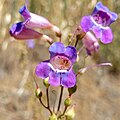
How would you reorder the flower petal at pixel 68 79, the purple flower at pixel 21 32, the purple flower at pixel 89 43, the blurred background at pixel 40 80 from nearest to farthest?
1. the flower petal at pixel 68 79
2. the purple flower at pixel 21 32
3. the purple flower at pixel 89 43
4. the blurred background at pixel 40 80

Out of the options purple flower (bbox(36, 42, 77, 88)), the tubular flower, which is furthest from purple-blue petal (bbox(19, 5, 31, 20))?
purple flower (bbox(36, 42, 77, 88))

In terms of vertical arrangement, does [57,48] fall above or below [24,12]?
below

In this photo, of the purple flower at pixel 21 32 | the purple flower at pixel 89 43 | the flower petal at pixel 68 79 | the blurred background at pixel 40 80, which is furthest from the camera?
the blurred background at pixel 40 80

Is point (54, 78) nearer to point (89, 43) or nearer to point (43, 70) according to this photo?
point (43, 70)

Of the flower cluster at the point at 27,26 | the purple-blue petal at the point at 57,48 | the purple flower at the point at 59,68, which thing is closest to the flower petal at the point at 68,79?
the purple flower at the point at 59,68

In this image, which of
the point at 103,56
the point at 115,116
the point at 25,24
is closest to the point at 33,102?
the point at 25,24

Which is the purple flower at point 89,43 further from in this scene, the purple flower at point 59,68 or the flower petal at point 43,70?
the flower petal at point 43,70

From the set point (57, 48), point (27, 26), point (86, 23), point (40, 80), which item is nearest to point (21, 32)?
point (27, 26)
